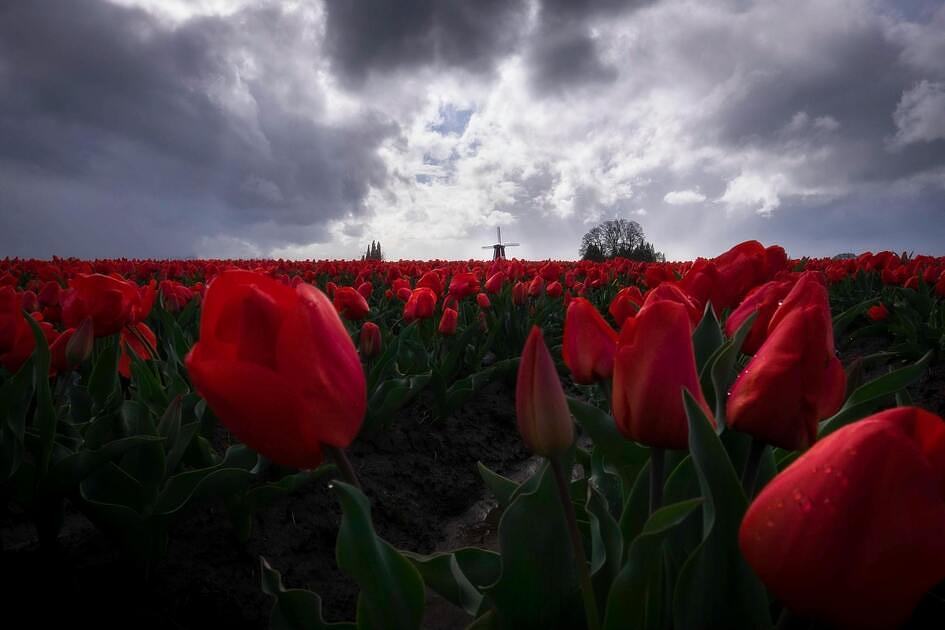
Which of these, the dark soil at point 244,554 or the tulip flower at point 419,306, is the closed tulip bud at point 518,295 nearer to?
the tulip flower at point 419,306

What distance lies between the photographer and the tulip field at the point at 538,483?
55 cm

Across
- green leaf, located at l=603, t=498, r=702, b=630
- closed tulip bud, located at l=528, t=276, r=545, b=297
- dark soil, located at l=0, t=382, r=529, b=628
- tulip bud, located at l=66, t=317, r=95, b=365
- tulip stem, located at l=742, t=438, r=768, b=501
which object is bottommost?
dark soil, located at l=0, t=382, r=529, b=628

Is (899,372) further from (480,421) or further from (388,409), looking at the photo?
(480,421)

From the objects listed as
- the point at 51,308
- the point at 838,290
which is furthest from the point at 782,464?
the point at 838,290

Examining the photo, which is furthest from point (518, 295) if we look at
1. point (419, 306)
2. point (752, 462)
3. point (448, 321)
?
point (752, 462)

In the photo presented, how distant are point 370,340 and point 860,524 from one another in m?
2.45

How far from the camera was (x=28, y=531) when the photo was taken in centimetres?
210

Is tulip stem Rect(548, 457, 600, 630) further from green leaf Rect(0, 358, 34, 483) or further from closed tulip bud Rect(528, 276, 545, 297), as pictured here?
closed tulip bud Rect(528, 276, 545, 297)

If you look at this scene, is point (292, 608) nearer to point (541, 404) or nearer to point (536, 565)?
point (536, 565)

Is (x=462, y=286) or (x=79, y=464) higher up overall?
(x=462, y=286)

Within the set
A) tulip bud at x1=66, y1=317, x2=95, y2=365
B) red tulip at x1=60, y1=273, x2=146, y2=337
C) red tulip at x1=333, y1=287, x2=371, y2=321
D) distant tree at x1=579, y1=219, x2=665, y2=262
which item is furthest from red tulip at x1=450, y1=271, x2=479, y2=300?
distant tree at x1=579, y1=219, x2=665, y2=262

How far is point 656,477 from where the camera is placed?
3.18 ft

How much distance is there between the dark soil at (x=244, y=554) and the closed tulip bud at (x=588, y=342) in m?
1.33

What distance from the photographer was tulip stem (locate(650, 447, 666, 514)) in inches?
37.6
